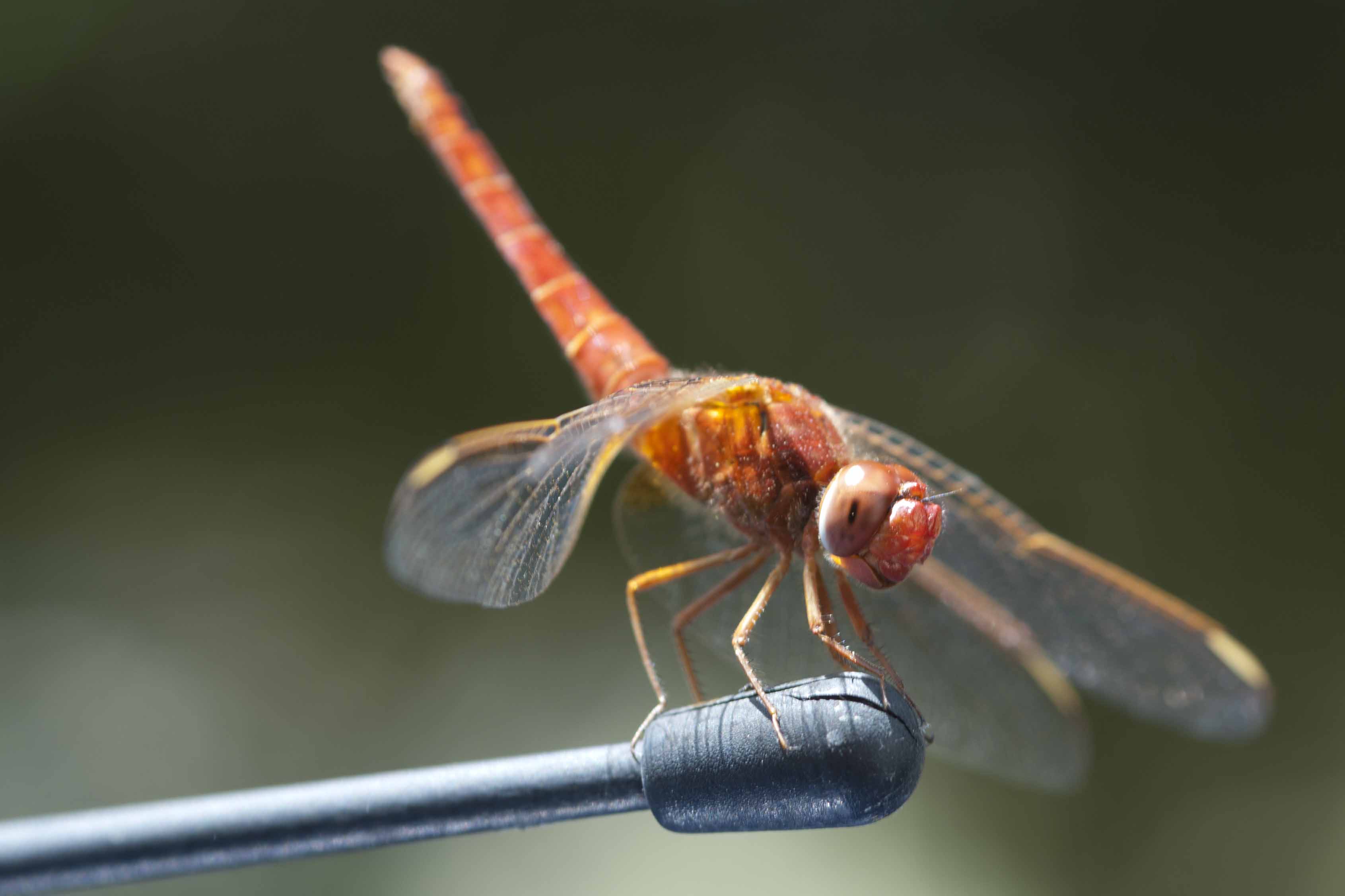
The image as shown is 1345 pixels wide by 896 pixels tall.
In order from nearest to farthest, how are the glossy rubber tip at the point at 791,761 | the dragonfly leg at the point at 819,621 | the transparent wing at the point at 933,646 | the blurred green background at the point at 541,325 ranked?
the glossy rubber tip at the point at 791,761 → the dragonfly leg at the point at 819,621 → the transparent wing at the point at 933,646 → the blurred green background at the point at 541,325

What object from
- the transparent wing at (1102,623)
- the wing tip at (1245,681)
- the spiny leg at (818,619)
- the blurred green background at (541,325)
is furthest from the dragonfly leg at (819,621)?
the blurred green background at (541,325)

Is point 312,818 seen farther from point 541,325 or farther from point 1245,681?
point 541,325

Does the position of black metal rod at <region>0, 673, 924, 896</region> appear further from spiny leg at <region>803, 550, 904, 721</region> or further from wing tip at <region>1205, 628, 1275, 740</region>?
wing tip at <region>1205, 628, 1275, 740</region>

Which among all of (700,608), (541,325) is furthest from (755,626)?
(541,325)

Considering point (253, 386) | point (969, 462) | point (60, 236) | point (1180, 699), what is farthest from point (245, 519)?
point (1180, 699)

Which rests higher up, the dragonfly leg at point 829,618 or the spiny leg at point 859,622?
the dragonfly leg at point 829,618

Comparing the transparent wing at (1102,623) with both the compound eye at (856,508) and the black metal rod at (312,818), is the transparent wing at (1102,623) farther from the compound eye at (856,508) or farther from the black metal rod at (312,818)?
the black metal rod at (312,818)

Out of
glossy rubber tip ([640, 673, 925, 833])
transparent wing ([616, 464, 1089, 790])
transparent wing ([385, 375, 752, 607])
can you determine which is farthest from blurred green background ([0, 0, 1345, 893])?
glossy rubber tip ([640, 673, 925, 833])
